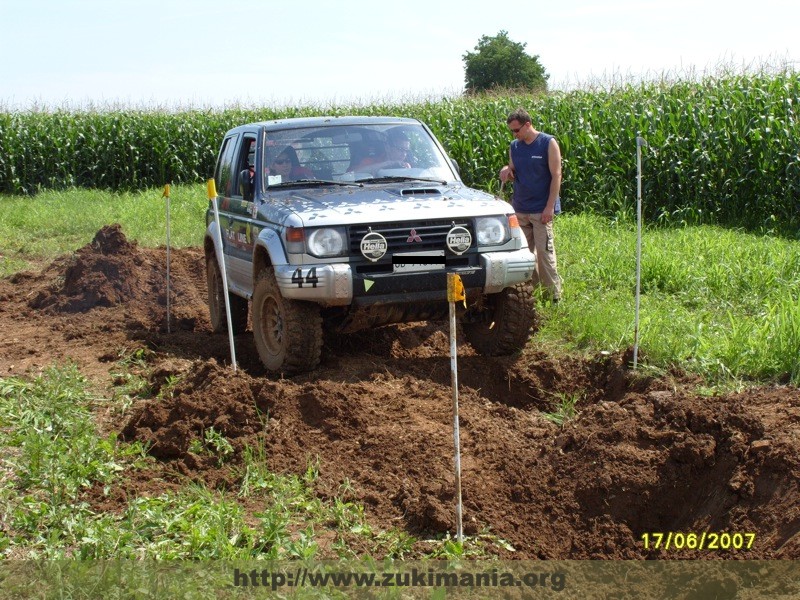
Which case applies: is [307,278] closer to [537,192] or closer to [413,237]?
[413,237]

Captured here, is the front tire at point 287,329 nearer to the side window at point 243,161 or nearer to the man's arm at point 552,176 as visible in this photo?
the side window at point 243,161

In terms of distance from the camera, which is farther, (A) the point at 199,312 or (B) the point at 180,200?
(B) the point at 180,200

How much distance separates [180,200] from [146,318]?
11.4m

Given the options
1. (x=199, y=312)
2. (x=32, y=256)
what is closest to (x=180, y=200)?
(x=32, y=256)

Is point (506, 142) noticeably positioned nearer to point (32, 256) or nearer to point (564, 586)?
point (32, 256)

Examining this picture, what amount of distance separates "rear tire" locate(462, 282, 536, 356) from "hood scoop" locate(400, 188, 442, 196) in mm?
932

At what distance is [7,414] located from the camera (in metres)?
6.44

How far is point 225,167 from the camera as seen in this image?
30.8 ft

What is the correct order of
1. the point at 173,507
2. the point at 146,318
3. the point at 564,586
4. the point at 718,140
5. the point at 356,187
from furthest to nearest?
the point at 718,140 → the point at 146,318 → the point at 356,187 → the point at 173,507 → the point at 564,586

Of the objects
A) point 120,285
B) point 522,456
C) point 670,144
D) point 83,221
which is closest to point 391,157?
point 522,456

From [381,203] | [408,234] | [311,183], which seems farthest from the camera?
[311,183]

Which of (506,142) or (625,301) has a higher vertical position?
(506,142)

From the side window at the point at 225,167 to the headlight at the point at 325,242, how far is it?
7.49ft
